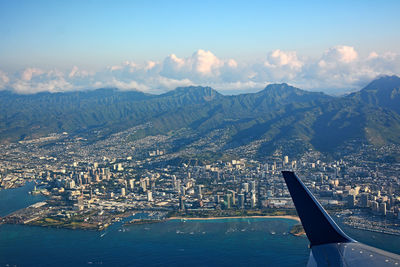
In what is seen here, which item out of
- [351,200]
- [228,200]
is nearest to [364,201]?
[351,200]

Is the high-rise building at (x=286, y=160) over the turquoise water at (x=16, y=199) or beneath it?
over

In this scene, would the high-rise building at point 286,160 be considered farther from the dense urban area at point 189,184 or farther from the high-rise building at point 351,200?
the high-rise building at point 351,200

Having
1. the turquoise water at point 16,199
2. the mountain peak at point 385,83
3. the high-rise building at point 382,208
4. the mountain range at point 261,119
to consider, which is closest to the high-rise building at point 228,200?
the high-rise building at point 382,208

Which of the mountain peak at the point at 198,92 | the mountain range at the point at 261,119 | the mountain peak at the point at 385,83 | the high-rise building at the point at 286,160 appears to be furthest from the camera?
the mountain peak at the point at 198,92

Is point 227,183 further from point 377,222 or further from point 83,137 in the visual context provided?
point 83,137

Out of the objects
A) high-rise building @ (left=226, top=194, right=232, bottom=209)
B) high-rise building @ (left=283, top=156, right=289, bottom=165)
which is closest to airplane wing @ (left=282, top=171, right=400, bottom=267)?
high-rise building @ (left=226, top=194, right=232, bottom=209)

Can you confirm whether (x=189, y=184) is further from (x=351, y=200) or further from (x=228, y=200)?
(x=351, y=200)
